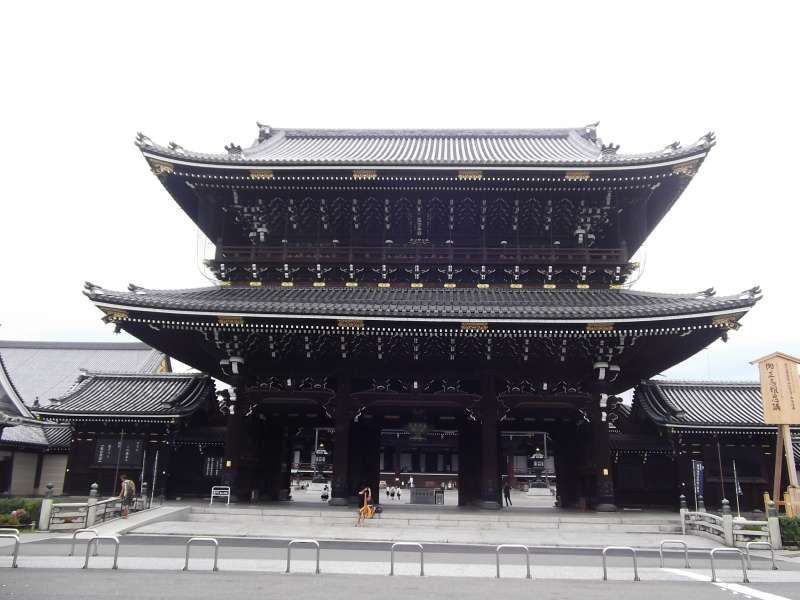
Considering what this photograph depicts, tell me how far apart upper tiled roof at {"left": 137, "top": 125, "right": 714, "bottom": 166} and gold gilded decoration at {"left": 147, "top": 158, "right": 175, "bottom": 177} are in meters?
0.31

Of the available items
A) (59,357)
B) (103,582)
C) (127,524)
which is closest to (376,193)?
(127,524)

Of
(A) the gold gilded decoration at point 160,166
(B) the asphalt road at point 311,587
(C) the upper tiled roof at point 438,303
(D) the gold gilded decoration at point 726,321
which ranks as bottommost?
(B) the asphalt road at point 311,587

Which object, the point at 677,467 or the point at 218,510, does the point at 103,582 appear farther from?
the point at 677,467

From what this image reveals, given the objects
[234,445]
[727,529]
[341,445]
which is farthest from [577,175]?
[234,445]

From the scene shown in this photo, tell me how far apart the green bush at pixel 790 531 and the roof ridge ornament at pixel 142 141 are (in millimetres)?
25281

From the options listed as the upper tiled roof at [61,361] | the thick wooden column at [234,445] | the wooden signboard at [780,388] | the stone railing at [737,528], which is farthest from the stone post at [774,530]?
the upper tiled roof at [61,361]

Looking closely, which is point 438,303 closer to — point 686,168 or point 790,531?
point 686,168

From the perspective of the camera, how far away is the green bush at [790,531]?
17531 mm

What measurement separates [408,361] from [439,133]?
15189 millimetres

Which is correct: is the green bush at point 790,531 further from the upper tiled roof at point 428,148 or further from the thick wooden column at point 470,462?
the upper tiled roof at point 428,148

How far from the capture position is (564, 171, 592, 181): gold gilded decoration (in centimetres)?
2142

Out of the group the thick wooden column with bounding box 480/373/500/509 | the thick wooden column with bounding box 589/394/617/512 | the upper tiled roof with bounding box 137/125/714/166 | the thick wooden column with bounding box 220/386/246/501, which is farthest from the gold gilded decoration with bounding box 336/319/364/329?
the thick wooden column with bounding box 589/394/617/512

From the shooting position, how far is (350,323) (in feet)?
64.2

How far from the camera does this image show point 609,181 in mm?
21891
